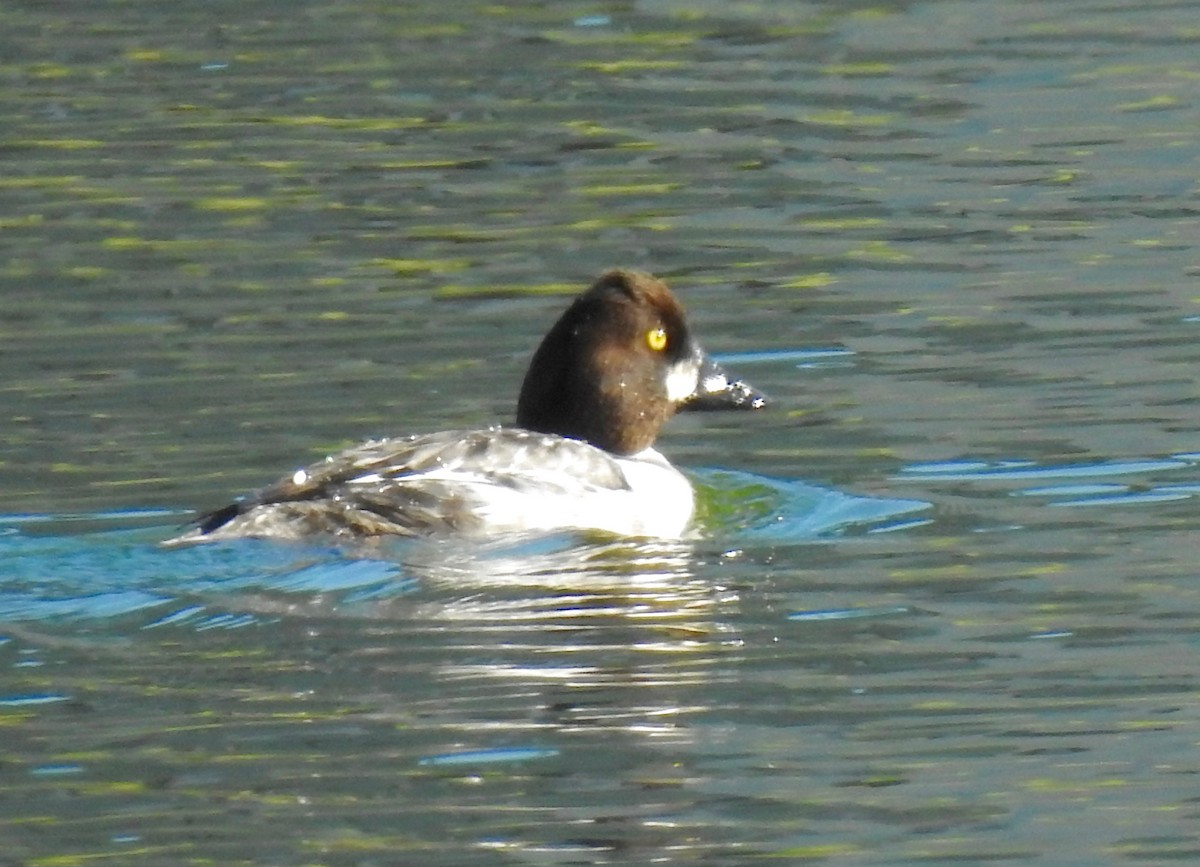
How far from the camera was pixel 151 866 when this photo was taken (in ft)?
22.2

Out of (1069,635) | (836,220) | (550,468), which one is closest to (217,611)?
(550,468)

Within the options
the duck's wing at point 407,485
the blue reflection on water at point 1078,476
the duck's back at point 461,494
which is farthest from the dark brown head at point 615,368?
the blue reflection on water at point 1078,476

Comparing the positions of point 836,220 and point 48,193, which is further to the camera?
point 48,193

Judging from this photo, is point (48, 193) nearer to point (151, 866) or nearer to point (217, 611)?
point (217, 611)

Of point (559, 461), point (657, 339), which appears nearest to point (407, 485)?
point (559, 461)

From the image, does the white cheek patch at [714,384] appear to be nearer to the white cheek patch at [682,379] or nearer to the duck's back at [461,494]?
the white cheek patch at [682,379]

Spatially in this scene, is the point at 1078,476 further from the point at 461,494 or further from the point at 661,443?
the point at 661,443

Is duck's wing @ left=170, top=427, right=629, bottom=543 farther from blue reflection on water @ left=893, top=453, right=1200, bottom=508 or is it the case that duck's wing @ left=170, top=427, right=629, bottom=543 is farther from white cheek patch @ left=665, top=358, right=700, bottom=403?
blue reflection on water @ left=893, top=453, right=1200, bottom=508

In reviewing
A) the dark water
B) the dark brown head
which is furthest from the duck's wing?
the dark brown head

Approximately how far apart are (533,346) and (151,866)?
6.47m

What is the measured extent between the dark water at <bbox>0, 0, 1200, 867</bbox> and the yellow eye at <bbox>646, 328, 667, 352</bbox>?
0.53 metres

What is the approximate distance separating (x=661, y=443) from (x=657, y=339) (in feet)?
4.02

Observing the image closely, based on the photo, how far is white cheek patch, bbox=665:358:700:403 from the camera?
11.7 m

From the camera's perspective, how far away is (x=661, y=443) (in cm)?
1275
